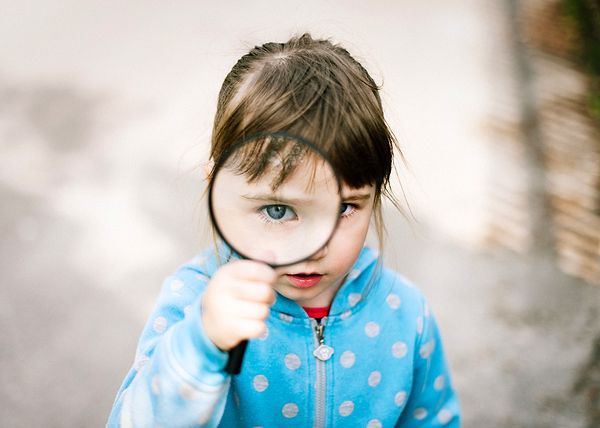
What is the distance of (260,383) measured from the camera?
1812 mm

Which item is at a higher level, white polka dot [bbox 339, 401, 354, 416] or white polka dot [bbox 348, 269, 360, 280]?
white polka dot [bbox 348, 269, 360, 280]

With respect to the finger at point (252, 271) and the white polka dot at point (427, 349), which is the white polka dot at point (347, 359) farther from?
the finger at point (252, 271)

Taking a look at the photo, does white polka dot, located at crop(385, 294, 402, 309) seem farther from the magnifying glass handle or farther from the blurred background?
the blurred background

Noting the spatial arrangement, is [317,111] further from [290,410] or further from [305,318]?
[290,410]

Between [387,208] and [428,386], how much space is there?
2.18 metres

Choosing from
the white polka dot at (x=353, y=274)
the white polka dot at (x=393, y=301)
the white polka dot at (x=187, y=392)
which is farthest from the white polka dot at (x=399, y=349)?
the white polka dot at (x=187, y=392)

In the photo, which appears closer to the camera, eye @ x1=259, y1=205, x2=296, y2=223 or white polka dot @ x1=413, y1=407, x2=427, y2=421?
eye @ x1=259, y1=205, x2=296, y2=223

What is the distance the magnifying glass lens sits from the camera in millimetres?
1379

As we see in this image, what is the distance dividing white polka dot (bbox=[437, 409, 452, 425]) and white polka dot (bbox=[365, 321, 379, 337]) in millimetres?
402

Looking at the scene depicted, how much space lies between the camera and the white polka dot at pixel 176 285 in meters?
1.81

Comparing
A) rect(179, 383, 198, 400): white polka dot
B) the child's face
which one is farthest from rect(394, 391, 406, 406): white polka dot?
rect(179, 383, 198, 400): white polka dot

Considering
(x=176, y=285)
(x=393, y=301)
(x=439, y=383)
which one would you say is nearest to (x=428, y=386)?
(x=439, y=383)

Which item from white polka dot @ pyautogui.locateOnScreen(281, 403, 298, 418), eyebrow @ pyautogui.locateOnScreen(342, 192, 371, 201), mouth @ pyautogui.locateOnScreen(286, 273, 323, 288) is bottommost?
white polka dot @ pyautogui.locateOnScreen(281, 403, 298, 418)

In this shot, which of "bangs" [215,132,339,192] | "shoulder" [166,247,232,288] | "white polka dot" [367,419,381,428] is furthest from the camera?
"white polka dot" [367,419,381,428]
